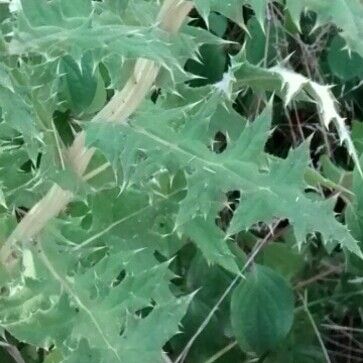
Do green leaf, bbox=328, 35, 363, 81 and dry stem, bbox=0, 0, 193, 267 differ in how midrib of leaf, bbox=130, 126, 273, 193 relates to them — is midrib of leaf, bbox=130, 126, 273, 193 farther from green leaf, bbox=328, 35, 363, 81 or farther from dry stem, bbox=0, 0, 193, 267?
green leaf, bbox=328, 35, 363, 81

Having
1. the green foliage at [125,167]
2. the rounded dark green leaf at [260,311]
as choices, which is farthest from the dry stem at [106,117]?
the rounded dark green leaf at [260,311]

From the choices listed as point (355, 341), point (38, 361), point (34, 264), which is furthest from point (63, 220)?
point (355, 341)

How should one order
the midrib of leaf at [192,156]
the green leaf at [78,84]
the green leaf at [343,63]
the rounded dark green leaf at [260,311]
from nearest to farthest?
1. the midrib of leaf at [192,156]
2. the green leaf at [78,84]
3. the rounded dark green leaf at [260,311]
4. the green leaf at [343,63]

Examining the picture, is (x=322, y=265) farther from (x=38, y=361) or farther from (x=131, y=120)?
(x=131, y=120)

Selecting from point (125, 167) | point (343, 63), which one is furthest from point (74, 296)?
point (343, 63)

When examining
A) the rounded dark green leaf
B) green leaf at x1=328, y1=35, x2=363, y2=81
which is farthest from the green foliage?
green leaf at x1=328, y1=35, x2=363, y2=81

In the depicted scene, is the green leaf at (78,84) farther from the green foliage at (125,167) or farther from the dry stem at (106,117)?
the dry stem at (106,117)
